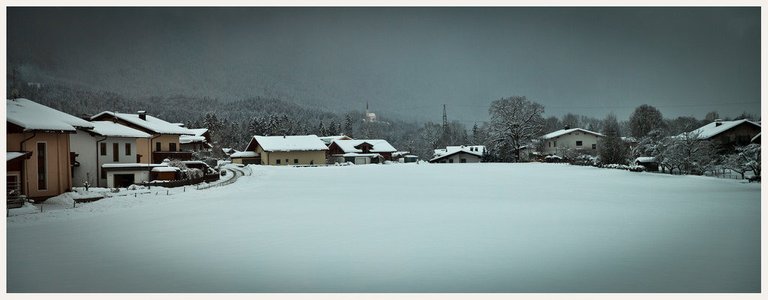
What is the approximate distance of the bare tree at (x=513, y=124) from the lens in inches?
2744

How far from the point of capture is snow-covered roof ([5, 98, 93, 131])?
19953 millimetres

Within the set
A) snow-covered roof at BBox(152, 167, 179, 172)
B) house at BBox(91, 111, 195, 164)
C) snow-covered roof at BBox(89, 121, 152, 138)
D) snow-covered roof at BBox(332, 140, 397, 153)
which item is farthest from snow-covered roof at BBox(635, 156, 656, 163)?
snow-covered roof at BBox(332, 140, 397, 153)

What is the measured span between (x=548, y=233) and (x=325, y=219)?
596 cm

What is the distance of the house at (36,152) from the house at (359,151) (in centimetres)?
5808

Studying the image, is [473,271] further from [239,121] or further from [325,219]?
[239,121]

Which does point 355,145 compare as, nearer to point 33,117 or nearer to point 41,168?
point 33,117

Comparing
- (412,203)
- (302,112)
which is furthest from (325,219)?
(302,112)

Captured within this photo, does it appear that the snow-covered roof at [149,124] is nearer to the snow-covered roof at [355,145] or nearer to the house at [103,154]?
the house at [103,154]

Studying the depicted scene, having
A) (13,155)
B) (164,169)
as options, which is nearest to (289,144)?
(164,169)

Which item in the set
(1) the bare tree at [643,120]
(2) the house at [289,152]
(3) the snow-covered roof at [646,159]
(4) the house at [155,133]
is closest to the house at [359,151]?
(2) the house at [289,152]

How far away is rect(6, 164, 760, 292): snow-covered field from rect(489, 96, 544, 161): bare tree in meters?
51.2

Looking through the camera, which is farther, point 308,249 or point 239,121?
point 239,121
